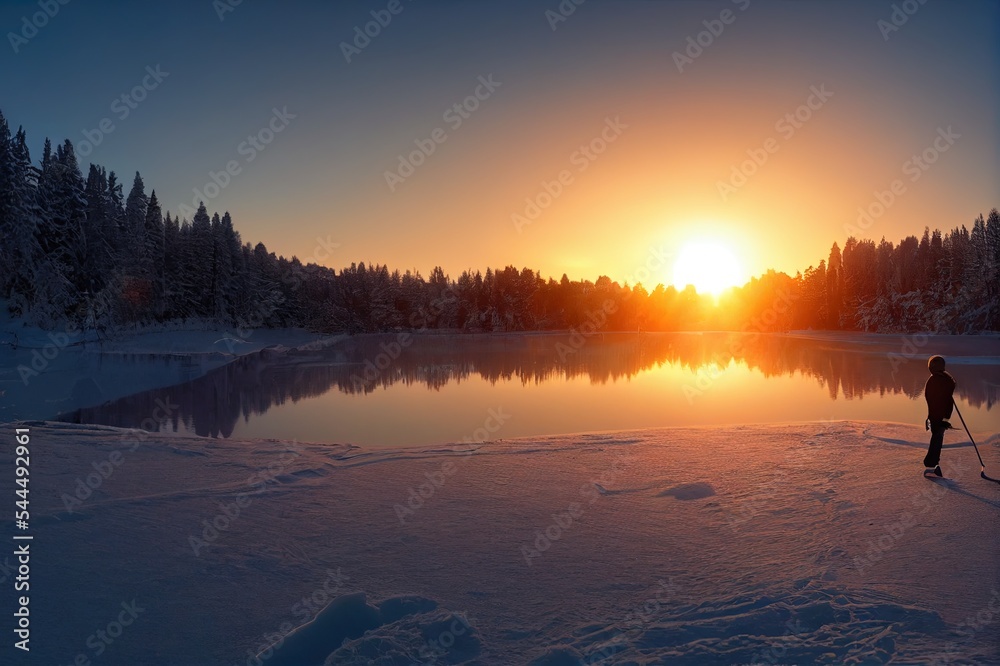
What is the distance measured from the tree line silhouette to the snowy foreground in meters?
49.8

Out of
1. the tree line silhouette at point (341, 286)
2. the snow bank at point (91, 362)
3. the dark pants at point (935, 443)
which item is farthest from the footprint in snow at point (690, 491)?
the tree line silhouette at point (341, 286)

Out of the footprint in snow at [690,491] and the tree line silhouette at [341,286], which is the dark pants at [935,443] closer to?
the footprint in snow at [690,491]

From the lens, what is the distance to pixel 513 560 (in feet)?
20.5

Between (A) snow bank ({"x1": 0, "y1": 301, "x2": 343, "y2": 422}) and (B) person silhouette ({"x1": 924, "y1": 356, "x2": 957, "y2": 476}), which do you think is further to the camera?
(A) snow bank ({"x1": 0, "y1": 301, "x2": 343, "y2": 422})

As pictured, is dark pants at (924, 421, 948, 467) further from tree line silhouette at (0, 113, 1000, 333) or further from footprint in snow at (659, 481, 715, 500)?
tree line silhouette at (0, 113, 1000, 333)

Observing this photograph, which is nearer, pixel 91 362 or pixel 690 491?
pixel 690 491

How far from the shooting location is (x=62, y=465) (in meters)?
9.51

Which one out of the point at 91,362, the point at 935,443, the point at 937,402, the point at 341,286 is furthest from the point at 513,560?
the point at 341,286

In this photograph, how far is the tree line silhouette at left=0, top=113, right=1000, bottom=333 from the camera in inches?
1908

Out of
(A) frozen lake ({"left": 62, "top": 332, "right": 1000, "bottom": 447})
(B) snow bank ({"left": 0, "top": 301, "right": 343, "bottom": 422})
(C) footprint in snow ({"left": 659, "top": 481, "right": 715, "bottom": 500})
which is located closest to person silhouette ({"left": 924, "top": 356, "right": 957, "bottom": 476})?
(C) footprint in snow ({"left": 659, "top": 481, "right": 715, "bottom": 500})

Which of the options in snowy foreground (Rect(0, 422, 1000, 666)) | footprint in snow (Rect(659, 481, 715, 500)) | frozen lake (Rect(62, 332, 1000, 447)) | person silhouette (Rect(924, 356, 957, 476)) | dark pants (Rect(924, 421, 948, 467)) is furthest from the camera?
frozen lake (Rect(62, 332, 1000, 447))

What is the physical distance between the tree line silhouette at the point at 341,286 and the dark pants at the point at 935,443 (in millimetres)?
56986

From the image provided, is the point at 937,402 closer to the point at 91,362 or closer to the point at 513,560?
the point at 513,560

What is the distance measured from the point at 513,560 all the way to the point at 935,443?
753cm
